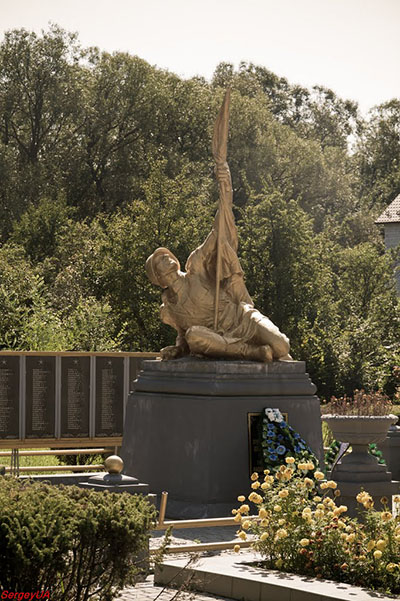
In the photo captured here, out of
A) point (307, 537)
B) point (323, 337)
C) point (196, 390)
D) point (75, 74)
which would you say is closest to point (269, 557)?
point (307, 537)

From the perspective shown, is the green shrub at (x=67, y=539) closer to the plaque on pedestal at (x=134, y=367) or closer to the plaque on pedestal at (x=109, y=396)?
the plaque on pedestal at (x=109, y=396)

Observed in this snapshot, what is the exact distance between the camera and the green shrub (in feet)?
19.4

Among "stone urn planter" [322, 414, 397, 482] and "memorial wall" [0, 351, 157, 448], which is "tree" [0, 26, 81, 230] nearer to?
"memorial wall" [0, 351, 157, 448]

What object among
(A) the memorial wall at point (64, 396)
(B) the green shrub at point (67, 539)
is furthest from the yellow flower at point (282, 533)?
(A) the memorial wall at point (64, 396)

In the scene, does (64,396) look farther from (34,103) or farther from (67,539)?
(34,103)

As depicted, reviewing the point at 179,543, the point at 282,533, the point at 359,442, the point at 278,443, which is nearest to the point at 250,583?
the point at 282,533

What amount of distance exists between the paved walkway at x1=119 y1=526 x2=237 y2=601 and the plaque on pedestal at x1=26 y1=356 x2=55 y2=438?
323cm

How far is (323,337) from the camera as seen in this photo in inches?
1180

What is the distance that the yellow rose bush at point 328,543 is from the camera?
7965 mm

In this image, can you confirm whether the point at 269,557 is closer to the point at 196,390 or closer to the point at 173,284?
the point at 196,390

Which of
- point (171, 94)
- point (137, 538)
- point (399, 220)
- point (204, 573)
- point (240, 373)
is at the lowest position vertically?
point (204, 573)

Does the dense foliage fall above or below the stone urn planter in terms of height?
above

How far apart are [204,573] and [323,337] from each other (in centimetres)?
2183

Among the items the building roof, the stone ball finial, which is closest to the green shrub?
the stone ball finial
